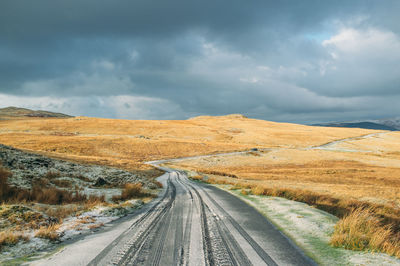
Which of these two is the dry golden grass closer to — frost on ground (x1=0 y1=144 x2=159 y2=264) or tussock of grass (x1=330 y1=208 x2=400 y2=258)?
frost on ground (x1=0 y1=144 x2=159 y2=264)

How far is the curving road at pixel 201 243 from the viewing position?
→ 505cm

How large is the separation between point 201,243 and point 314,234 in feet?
11.5

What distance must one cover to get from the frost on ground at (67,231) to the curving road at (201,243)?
121cm

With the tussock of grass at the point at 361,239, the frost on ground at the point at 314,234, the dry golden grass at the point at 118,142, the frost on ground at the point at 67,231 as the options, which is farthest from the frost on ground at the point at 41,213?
the dry golden grass at the point at 118,142

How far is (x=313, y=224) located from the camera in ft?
25.0

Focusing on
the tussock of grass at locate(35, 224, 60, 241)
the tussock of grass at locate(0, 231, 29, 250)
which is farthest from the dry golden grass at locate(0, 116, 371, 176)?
the tussock of grass at locate(0, 231, 29, 250)

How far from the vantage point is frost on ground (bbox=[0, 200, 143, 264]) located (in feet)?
17.6

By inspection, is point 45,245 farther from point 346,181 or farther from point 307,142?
point 307,142

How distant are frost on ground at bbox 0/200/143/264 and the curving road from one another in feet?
3.98

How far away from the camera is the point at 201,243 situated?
19.8 ft

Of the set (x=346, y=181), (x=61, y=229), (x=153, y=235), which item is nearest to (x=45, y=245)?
(x=61, y=229)

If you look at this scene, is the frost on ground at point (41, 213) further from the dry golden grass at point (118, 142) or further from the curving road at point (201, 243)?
the dry golden grass at point (118, 142)

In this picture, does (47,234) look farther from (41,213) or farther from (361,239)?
(361,239)

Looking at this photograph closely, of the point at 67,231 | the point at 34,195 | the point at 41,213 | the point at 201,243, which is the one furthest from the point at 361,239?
the point at 34,195
